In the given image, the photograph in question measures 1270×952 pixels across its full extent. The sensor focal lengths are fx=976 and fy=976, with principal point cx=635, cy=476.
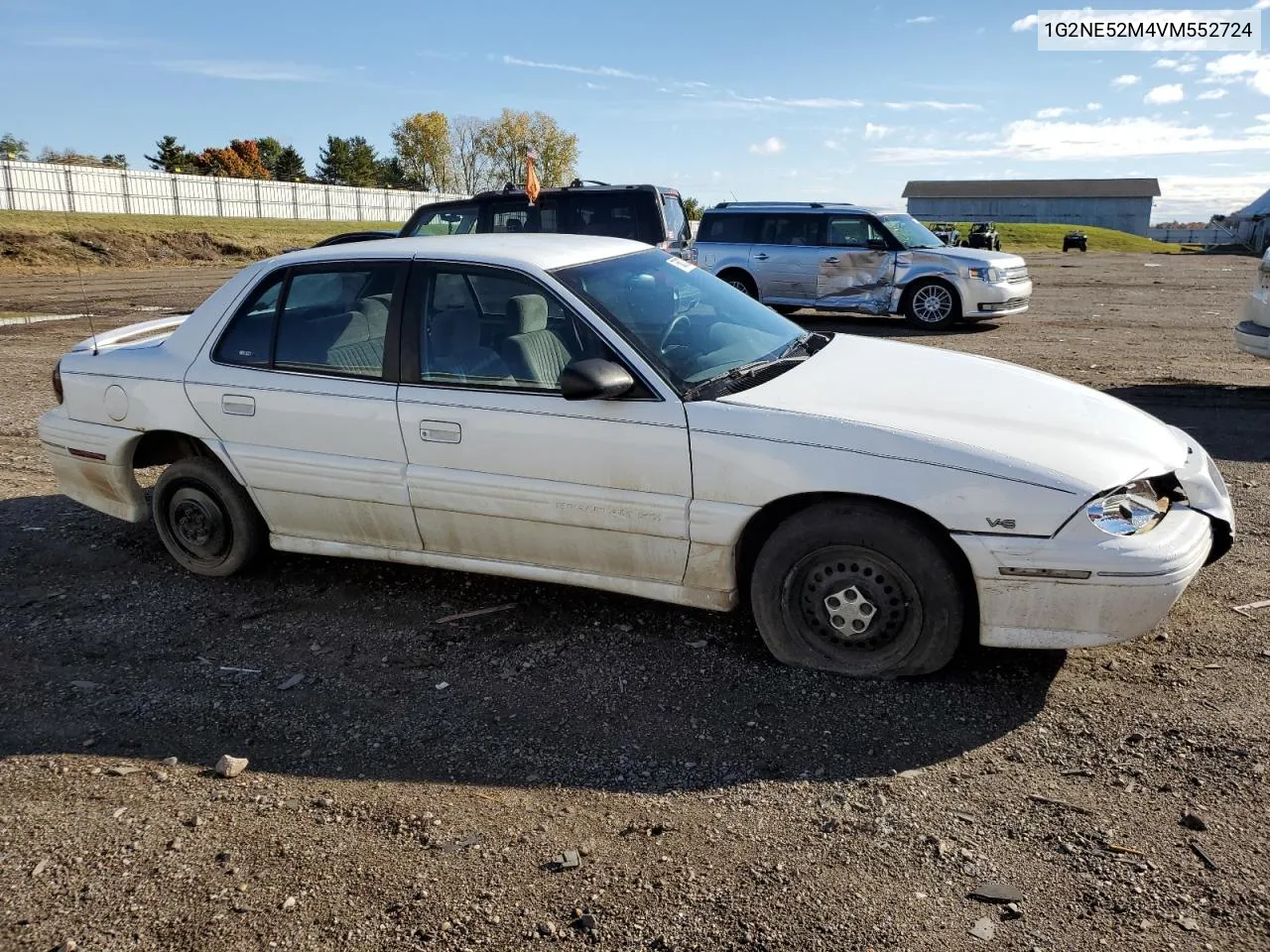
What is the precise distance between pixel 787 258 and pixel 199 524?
1178 cm

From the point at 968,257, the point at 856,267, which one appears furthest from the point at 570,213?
the point at 968,257

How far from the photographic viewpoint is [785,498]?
3631mm

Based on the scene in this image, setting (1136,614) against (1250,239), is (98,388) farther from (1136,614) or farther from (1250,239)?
(1250,239)

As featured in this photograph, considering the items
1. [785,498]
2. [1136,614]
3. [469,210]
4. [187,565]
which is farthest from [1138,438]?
[469,210]

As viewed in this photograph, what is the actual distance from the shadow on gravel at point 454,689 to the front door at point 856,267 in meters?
11.3

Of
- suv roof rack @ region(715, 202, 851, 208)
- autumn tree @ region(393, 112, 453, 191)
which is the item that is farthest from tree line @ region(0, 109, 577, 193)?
suv roof rack @ region(715, 202, 851, 208)

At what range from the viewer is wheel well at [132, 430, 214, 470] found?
16.0 ft

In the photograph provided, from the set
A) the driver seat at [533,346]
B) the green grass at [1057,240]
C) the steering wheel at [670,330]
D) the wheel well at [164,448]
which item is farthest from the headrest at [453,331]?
the green grass at [1057,240]

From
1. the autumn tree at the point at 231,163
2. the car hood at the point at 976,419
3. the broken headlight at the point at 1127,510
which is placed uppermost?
the autumn tree at the point at 231,163

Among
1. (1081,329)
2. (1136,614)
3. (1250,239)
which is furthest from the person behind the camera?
(1250,239)

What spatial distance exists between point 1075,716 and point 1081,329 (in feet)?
40.5

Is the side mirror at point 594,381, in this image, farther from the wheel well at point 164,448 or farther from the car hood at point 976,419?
the wheel well at point 164,448

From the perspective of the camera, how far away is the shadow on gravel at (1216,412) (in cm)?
703

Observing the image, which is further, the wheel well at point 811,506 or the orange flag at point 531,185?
the orange flag at point 531,185
